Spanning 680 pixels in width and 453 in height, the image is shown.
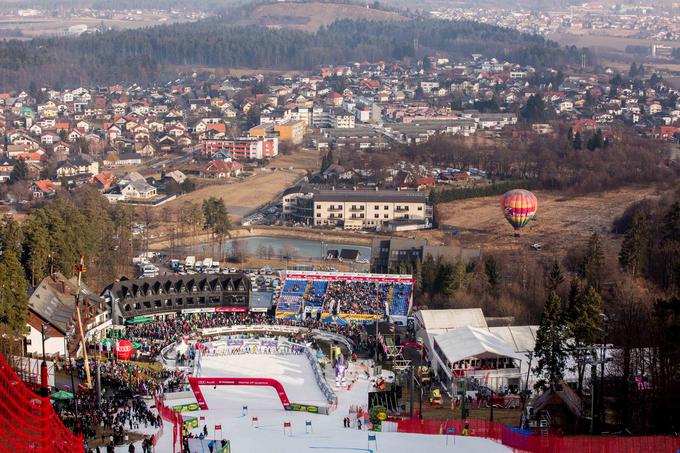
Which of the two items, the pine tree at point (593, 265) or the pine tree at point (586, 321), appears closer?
the pine tree at point (586, 321)

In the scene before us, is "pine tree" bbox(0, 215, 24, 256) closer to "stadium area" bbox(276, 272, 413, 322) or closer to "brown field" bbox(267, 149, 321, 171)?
"stadium area" bbox(276, 272, 413, 322)

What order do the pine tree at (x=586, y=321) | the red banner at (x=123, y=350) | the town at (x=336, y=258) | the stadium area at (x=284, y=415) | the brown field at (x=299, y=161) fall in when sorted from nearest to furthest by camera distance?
the stadium area at (x=284, y=415), the town at (x=336, y=258), the pine tree at (x=586, y=321), the red banner at (x=123, y=350), the brown field at (x=299, y=161)

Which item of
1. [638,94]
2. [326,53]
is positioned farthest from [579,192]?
[326,53]

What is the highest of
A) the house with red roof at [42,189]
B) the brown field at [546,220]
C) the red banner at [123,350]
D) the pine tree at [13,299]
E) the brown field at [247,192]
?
the pine tree at [13,299]

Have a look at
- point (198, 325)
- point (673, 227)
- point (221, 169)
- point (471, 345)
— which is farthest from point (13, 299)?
point (221, 169)

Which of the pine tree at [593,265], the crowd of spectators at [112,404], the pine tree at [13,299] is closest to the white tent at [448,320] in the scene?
the pine tree at [593,265]

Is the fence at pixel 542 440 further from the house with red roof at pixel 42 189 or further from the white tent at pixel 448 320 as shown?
the house with red roof at pixel 42 189
